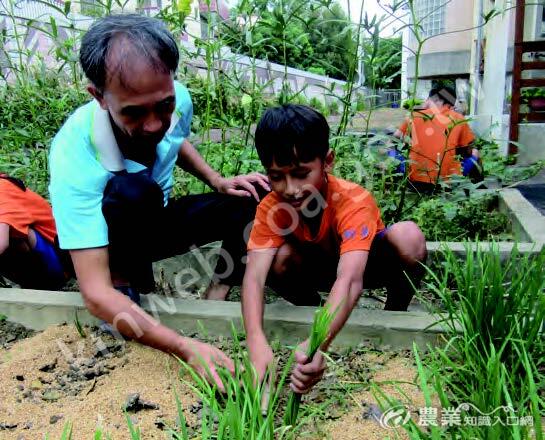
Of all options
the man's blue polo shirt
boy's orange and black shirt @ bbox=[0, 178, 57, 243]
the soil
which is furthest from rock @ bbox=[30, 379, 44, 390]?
boy's orange and black shirt @ bbox=[0, 178, 57, 243]

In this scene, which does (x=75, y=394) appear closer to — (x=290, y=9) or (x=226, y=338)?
(x=226, y=338)

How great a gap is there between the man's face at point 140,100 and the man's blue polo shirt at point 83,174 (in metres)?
0.14

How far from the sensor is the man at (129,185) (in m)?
1.53

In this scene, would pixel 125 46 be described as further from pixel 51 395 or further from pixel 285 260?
pixel 51 395

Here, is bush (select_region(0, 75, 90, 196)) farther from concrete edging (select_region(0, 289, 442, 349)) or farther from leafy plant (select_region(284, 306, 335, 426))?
leafy plant (select_region(284, 306, 335, 426))

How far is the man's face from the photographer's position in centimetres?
150

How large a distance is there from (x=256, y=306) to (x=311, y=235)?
1.24 feet

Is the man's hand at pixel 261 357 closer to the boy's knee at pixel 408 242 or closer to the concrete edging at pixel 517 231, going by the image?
the boy's knee at pixel 408 242

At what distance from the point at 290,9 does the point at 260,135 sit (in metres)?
0.92

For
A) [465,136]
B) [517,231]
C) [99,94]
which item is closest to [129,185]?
[99,94]

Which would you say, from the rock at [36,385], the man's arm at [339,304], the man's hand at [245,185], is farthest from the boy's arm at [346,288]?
the rock at [36,385]

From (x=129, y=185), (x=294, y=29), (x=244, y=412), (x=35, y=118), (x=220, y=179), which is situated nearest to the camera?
(x=244, y=412)

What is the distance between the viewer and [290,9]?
7.91ft

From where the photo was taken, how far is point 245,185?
2.26 meters
